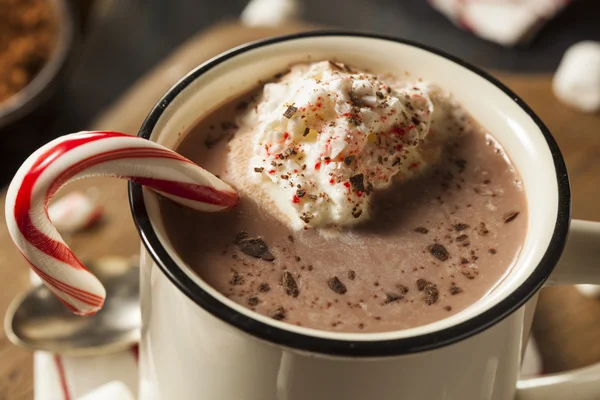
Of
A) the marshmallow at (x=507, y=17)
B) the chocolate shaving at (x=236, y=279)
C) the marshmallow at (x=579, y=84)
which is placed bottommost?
the marshmallow at (x=507, y=17)

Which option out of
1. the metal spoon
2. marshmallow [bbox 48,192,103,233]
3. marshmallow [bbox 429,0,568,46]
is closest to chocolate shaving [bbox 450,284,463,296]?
the metal spoon

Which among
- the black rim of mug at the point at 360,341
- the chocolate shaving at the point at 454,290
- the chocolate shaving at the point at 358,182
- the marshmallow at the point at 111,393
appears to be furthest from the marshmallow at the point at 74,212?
the chocolate shaving at the point at 454,290

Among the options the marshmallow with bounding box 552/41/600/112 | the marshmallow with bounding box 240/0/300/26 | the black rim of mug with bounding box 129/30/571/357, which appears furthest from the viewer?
the marshmallow with bounding box 240/0/300/26

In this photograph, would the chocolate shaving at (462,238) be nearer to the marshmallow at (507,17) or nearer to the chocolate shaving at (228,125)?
the chocolate shaving at (228,125)

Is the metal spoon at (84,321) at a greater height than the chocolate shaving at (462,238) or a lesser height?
lesser

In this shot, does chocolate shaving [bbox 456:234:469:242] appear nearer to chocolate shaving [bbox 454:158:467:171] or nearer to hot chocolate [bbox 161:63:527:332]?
hot chocolate [bbox 161:63:527:332]

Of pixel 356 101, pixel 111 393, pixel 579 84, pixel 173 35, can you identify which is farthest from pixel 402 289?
pixel 173 35

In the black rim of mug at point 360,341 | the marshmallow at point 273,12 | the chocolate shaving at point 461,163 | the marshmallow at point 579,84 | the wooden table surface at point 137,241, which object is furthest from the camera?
the marshmallow at point 273,12
